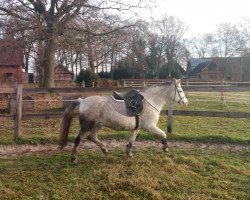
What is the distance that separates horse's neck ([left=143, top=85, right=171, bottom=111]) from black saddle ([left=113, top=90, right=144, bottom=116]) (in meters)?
0.31

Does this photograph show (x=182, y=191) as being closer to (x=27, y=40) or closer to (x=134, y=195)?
(x=134, y=195)

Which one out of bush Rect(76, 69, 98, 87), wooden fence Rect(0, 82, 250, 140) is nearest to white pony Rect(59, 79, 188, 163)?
wooden fence Rect(0, 82, 250, 140)

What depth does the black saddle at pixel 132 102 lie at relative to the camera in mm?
6840

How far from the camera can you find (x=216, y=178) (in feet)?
19.2

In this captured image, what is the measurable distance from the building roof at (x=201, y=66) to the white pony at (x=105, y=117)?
66296 millimetres

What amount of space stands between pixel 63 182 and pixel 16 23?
1585 cm

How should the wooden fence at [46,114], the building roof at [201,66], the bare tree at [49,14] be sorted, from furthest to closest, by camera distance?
1. the building roof at [201,66]
2. the bare tree at [49,14]
3. the wooden fence at [46,114]

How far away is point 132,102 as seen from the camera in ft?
22.6

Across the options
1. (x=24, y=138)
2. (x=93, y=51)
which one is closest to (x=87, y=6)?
(x=93, y=51)

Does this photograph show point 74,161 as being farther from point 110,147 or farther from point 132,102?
point 110,147

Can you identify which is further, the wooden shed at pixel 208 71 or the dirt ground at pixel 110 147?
the wooden shed at pixel 208 71

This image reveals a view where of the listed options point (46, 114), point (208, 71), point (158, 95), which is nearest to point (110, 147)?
point (158, 95)

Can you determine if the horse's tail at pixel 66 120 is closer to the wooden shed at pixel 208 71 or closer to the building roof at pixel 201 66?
the wooden shed at pixel 208 71

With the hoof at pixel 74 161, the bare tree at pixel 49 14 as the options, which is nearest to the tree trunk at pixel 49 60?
the bare tree at pixel 49 14
